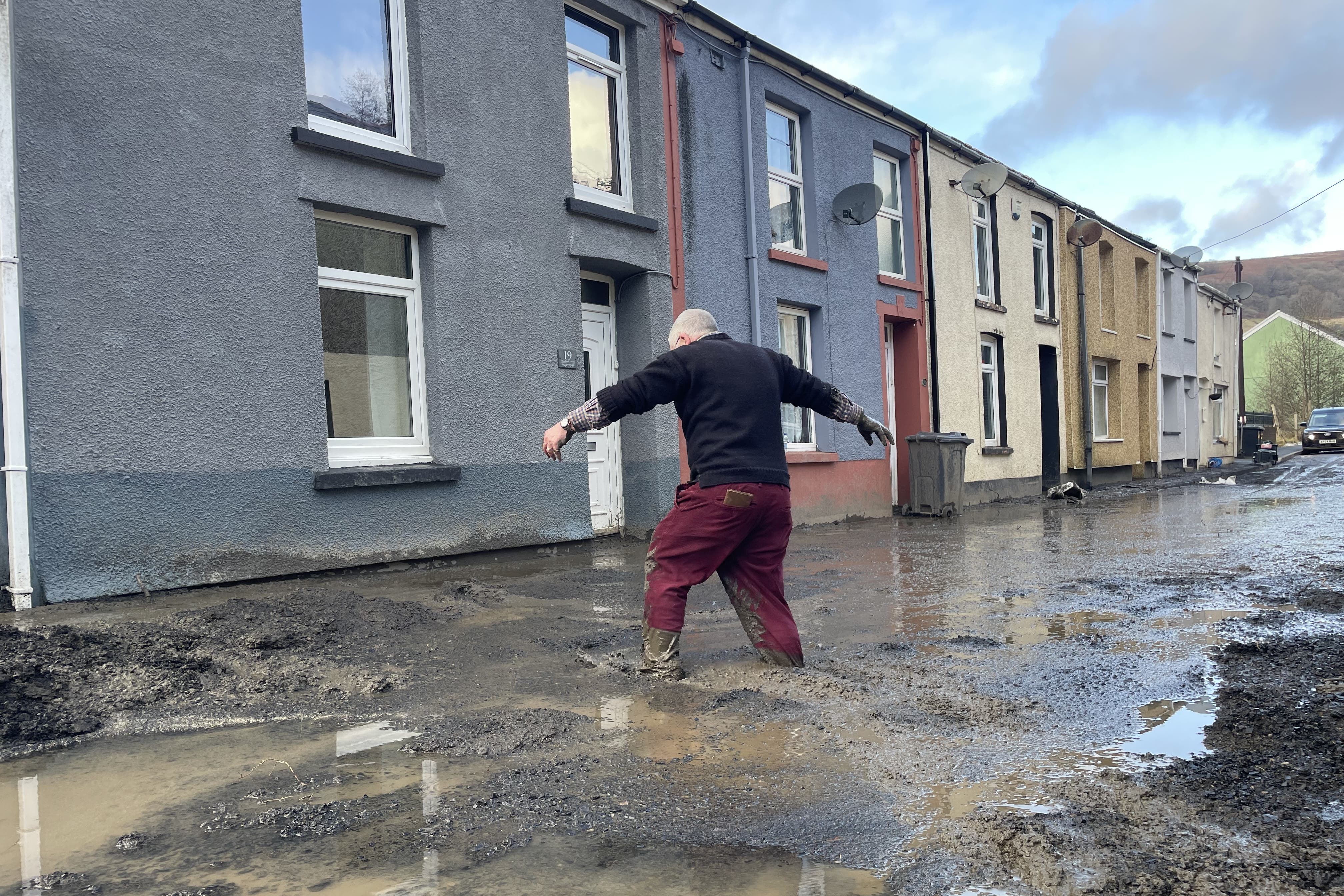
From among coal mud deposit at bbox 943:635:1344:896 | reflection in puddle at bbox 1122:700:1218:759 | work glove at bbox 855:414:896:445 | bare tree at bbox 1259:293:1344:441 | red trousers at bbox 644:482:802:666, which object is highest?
bare tree at bbox 1259:293:1344:441

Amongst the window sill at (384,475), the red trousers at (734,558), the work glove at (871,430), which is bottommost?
the red trousers at (734,558)

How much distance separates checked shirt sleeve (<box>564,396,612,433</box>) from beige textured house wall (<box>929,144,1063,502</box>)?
12176mm

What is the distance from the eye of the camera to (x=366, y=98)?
7867 millimetres

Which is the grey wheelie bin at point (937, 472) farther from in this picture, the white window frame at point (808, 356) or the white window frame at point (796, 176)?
the white window frame at point (796, 176)

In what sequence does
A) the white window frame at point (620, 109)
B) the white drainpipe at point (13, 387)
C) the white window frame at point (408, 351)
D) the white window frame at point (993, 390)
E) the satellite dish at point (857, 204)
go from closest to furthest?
the white drainpipe at point (13, 387) → the white window frame at point (408, 351) → the white window frame at point (620, 109) → the satellite dish at point (857, 204) → the white window frame at point (993, 390)

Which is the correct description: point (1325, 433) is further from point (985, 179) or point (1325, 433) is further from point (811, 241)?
point (811, 241)

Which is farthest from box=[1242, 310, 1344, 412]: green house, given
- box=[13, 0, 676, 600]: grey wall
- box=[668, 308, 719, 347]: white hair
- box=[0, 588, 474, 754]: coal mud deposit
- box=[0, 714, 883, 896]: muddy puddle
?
box=[0, 714, 883, 896]: muddy puddle

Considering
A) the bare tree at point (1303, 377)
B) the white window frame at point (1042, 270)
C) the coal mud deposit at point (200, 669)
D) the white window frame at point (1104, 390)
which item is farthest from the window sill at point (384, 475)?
the bare tree at point (1303, 377)

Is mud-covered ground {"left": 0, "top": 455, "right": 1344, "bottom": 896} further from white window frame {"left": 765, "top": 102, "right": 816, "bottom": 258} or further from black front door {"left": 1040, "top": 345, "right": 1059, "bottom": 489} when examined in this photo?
black front door {"left": 1040, "top": 345, "right": 1059, "bottom": 489}

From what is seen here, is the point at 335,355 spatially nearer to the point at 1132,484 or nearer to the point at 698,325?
the point at 698,325

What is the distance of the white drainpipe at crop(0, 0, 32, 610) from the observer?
5492 mm

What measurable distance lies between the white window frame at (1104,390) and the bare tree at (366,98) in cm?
1878

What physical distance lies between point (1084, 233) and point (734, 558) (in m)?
18.6

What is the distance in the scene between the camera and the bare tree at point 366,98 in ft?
25.4
